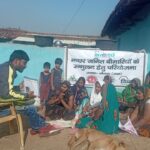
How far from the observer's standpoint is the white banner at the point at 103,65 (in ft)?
33.6

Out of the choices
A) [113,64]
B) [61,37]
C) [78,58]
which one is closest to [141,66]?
[113,64]

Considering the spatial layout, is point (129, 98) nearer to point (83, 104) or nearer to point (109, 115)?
point (83, 104)

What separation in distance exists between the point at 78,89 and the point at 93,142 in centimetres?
324

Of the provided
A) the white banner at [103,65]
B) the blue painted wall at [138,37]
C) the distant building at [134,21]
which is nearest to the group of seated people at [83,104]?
the white banner at [103,65]

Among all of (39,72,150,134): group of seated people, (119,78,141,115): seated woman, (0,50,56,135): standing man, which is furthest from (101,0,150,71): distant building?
(0,50,56,135): standing man

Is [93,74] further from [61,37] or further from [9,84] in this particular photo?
[61,37]

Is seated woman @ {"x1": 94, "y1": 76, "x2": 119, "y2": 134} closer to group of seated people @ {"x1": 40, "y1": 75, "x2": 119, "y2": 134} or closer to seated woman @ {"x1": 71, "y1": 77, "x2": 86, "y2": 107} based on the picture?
group of seated people @ {"x1": 40, "y1": 75, "x2": 119, "y2": 134}

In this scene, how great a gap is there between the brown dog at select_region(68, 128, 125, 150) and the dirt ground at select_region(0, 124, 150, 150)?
17.0 inches

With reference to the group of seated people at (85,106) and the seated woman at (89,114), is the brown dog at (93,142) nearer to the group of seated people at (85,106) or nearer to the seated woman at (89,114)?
the group of seated people at (85,106)

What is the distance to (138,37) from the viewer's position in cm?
1224

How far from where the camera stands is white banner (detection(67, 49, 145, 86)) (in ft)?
33.6

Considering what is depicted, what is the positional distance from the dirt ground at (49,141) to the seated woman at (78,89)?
1407 mm

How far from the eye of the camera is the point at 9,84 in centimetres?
645

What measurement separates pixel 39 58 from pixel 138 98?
2.72 meters
